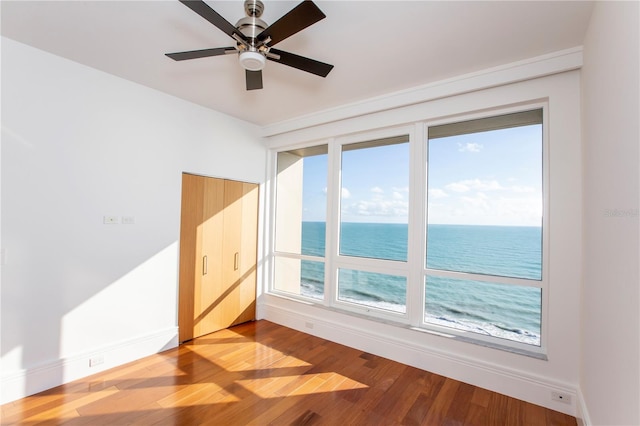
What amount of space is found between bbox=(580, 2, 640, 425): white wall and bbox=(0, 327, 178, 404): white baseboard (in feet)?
11.8

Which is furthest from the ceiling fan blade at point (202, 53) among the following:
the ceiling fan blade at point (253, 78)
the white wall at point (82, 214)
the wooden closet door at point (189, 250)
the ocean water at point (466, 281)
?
the ocean water at point (466, 281)

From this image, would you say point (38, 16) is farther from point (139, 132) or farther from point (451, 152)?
point (451, 152)

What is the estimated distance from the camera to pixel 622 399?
132 cm

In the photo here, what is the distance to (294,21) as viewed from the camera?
1.66 meters

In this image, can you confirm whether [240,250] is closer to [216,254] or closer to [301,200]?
[216,254]

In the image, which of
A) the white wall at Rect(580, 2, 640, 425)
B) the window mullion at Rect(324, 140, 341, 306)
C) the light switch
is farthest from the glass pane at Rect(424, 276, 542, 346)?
the light switch

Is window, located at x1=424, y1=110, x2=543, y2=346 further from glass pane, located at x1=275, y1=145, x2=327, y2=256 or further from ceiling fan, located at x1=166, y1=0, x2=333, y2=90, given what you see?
ceiling fan, located at x1=166, y1=0, x2=333, y2=90

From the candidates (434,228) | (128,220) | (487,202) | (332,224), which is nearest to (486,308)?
(434,228)

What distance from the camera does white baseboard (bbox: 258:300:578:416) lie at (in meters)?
2.36

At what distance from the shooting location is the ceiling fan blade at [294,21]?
60.2 inches

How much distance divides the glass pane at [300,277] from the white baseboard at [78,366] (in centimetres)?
152

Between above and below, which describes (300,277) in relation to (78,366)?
above

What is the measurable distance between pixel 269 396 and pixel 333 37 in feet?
9.35

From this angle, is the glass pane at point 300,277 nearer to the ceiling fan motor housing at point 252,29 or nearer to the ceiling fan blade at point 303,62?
the ceiling fan blade at point 303,62
